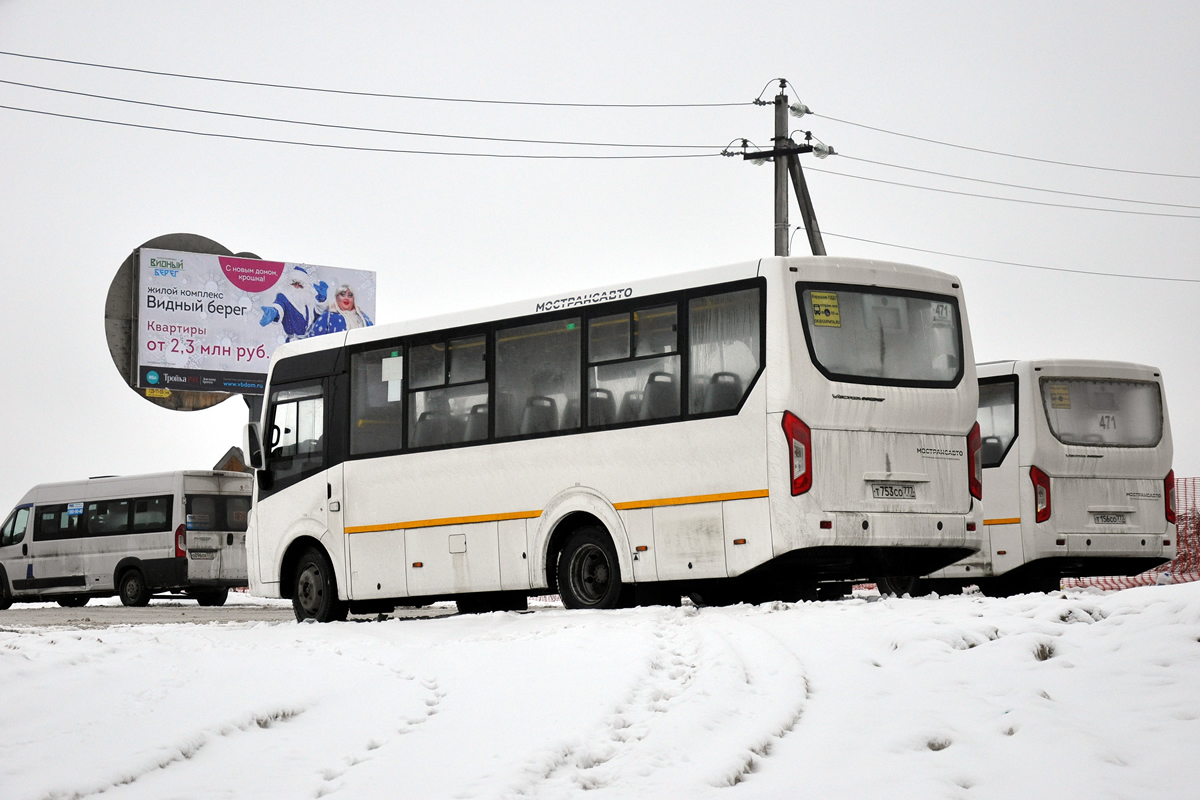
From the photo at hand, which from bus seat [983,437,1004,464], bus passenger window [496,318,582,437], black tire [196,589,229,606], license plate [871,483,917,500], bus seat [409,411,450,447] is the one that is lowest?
black tire [196,589,229,606]

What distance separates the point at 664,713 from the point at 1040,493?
10509 millimetres

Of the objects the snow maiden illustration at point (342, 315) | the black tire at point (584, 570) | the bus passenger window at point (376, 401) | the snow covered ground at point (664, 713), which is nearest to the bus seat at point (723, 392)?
the black tire at point (584, 570)

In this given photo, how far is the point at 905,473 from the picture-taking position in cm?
1258

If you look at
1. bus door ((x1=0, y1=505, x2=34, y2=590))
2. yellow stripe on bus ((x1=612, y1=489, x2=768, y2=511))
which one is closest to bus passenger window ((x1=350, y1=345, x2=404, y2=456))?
yellow stripe on bus ((x1=612, y1=489, x2=768, y2=511))

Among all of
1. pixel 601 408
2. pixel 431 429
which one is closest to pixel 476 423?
pixel 431 429

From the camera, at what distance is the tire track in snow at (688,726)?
598 centimetres

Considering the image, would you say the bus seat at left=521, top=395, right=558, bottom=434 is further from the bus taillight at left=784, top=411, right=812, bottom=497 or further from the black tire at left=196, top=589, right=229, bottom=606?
the black tire at left=196, top=589, right=229, bottom=606

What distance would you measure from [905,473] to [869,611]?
253 centimetres

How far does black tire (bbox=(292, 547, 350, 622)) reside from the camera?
16156 millimetres

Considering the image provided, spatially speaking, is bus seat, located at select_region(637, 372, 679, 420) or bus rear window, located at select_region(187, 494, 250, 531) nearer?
bus seat, located at select_region(637, 372, 679, 420)

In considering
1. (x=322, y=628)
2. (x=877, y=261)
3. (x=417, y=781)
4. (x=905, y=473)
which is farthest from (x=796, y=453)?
(x=417, y=781)

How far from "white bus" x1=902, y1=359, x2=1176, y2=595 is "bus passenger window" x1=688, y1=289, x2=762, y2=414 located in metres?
5.26

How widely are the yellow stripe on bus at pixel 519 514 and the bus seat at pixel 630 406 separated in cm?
77

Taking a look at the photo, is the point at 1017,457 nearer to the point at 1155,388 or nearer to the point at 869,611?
the point at 1155,388
